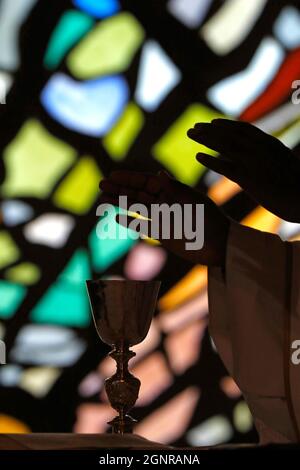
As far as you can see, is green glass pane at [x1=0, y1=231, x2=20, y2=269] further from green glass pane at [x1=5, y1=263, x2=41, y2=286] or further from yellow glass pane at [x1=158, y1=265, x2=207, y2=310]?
yellow glass pane at [x1=158, y1=265, x2=207, y2=310]

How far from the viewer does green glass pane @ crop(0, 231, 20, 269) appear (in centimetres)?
235

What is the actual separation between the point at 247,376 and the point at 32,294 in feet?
4.32

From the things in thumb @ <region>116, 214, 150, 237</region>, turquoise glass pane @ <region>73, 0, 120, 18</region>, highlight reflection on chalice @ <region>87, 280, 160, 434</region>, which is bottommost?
highlight reflection on chalice @ <region>87, 280, 160, 434</region>

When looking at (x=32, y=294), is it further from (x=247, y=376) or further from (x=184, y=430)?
(x=247, y=376)

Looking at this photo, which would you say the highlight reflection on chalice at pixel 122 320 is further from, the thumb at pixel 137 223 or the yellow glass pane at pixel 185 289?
the yellow glass pane at pixel 185 289

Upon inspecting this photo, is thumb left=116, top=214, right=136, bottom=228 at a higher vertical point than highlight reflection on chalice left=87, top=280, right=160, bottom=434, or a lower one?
higher

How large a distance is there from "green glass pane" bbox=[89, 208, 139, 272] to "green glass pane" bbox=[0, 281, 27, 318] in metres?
0.19

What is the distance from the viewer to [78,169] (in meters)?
2.41

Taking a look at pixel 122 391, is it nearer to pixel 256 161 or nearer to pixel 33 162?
pixel 256 161

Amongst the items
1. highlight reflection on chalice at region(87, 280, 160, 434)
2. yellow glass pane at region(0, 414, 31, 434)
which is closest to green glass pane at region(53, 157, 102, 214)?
yellow glass pane at region(0, 414, 31, 434)

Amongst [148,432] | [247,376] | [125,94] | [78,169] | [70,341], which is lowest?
[247,376]

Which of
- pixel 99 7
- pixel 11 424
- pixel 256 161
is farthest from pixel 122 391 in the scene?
pixel 99 7
